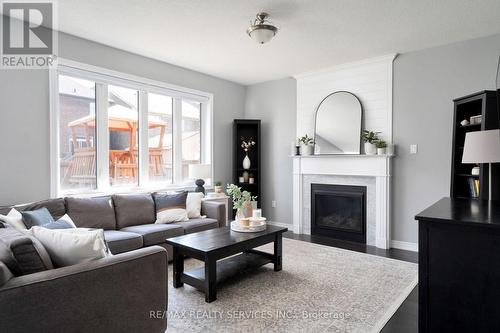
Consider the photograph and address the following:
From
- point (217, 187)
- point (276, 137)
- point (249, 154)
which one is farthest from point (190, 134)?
point (276, 137)

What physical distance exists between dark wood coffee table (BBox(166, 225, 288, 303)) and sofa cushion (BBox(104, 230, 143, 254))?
1.63 feet

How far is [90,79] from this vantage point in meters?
3.84

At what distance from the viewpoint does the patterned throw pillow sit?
151 inches

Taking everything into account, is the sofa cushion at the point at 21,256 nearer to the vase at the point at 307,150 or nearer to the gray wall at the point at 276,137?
the vase at the point at 307,150

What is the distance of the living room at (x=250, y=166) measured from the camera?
167 centimetres

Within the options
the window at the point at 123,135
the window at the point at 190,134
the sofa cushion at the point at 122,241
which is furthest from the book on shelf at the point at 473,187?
the window at the point at 123,135

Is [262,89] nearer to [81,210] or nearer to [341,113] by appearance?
[341,113]

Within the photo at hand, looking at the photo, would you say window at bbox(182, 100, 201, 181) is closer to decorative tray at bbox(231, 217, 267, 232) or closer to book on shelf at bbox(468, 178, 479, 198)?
decorative tray at bbox(231, 217, 267, 232)

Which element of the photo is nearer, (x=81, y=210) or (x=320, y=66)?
(x=81, y=210)

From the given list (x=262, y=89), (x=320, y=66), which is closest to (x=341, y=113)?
(x=320, y=66)

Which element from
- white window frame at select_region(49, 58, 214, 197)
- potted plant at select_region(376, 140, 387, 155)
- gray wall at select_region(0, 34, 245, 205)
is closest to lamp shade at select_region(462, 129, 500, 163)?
potted plant at select_region(376, 140, 387, 155)

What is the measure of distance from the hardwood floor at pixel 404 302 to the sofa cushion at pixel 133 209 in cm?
237

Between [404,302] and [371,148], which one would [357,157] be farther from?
[404,302]

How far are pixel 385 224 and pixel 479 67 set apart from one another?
2.29 m
